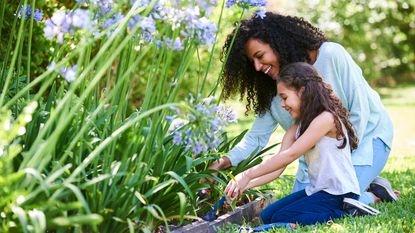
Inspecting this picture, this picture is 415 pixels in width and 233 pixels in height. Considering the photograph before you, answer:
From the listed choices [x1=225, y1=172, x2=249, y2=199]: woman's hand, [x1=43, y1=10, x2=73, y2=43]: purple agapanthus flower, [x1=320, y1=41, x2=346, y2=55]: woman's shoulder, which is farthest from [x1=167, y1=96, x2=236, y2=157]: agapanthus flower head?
[x1=320, y1=41, x2=346, y2=55]: woman's shoulder

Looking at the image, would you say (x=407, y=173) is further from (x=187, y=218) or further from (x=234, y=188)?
(x=187, y=218)

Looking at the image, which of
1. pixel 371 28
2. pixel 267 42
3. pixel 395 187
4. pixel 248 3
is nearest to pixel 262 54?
pixel 267 42

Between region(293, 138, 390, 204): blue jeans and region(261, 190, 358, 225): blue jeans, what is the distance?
0.37m

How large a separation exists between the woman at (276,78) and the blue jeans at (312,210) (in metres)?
0.30

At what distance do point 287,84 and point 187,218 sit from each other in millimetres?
887

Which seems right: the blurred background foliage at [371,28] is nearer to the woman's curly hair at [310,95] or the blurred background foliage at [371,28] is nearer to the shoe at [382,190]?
the shoe at [382,190]

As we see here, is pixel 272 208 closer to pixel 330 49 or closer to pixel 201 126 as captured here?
pixel 330 49

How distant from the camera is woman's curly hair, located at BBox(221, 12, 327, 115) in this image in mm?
3945

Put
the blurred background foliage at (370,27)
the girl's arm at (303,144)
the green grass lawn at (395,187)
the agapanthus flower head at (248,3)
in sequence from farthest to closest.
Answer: the blurred background foliage at (370,27)
the girl's arm at (303,144)
the green grass lawn at (395,187)
the agapanthus flower head at (248,3)

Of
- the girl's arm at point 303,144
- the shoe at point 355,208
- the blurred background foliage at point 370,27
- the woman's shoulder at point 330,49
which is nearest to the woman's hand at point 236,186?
the girl's arm at point 303,144

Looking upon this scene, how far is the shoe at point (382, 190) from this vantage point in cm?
417

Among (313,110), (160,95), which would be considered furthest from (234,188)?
(160,95)

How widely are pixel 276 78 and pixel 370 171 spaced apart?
0.81 m

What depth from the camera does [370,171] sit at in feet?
13.5
